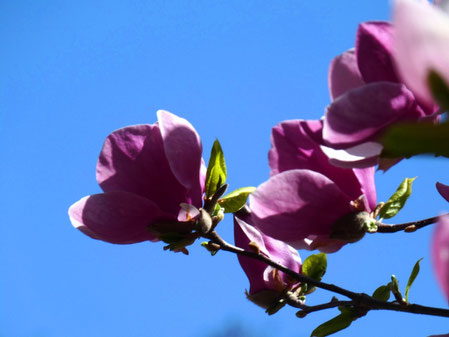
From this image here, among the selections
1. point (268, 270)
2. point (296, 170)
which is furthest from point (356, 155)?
point (268, 270)

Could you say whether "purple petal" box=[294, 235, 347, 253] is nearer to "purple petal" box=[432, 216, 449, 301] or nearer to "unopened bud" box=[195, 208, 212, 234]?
"unopened bud" box=[195, 208, 212, 234]

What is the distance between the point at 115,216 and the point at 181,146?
81mm

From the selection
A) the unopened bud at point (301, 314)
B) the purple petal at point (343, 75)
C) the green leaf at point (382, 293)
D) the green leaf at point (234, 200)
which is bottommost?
the green leaf at point (382, 293)

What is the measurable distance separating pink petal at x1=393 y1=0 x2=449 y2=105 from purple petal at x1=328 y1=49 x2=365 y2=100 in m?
0.15

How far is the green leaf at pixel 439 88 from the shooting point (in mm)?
245

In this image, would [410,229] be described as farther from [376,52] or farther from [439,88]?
[439,88]

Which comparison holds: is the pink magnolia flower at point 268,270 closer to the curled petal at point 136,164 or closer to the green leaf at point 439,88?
the curled petal at point 136,164

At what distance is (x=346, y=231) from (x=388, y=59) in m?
0.15

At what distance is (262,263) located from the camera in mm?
628

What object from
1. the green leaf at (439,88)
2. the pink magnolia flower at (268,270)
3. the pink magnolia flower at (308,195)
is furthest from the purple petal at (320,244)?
the green leaf at (439,88)

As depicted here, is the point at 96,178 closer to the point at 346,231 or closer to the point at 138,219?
the point at 138,219

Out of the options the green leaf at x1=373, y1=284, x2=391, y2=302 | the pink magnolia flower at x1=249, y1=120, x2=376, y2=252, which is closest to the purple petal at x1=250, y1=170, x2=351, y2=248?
the pink magnolia flower at x1=249, y1=120, x2=376, y2=252

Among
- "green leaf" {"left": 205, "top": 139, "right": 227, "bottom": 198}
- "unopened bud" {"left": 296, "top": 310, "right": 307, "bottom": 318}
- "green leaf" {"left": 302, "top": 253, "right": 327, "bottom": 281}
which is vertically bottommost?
"unopened bud" {"left": 296, "top": 310, "right": 307, "bottom": 318}

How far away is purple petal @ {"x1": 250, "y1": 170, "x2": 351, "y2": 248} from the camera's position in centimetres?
43
